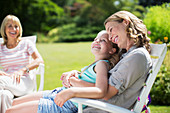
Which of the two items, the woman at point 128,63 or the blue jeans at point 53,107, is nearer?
the woman at point 128,63

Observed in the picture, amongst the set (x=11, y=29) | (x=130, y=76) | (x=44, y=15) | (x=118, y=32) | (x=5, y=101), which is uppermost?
(x=118, y=32)

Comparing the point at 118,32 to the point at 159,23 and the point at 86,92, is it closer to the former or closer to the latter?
the point at 86,92

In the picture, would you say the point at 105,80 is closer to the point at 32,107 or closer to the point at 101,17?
the point at 32,107

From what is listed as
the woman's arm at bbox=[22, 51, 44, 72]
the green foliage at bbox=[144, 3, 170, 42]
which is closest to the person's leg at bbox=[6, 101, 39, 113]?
the woman's arm at bbox=[22, 51, 44, 72]

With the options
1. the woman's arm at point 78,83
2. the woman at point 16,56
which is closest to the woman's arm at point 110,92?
the woman's arm at point 78,83

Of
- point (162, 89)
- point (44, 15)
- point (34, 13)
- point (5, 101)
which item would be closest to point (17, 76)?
point (5, 101)

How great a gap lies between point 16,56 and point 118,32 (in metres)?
1.69

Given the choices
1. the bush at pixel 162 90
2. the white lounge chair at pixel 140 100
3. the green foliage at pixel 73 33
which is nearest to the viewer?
the white lounge chair at pixel 140 100

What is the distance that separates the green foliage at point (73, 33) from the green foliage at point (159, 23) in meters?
14.5

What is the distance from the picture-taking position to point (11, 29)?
117 inches

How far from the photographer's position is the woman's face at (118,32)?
5.47 ft

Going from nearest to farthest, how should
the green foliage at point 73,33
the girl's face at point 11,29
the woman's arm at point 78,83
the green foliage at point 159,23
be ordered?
1. the woman's arm at point 78,83
2. the girl's face at point 11,29
3. the green foliage at point 159,23
4. the green foliage at point 73,33

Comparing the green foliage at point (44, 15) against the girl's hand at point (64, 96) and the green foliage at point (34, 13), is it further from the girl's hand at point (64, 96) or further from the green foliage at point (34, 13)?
the girl's hand at point (64, 96)

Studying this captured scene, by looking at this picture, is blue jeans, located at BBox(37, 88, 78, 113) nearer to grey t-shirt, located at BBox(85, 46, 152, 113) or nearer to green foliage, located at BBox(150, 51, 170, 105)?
grey t-shirt, located at BBox(85, 46, 152, 113)
